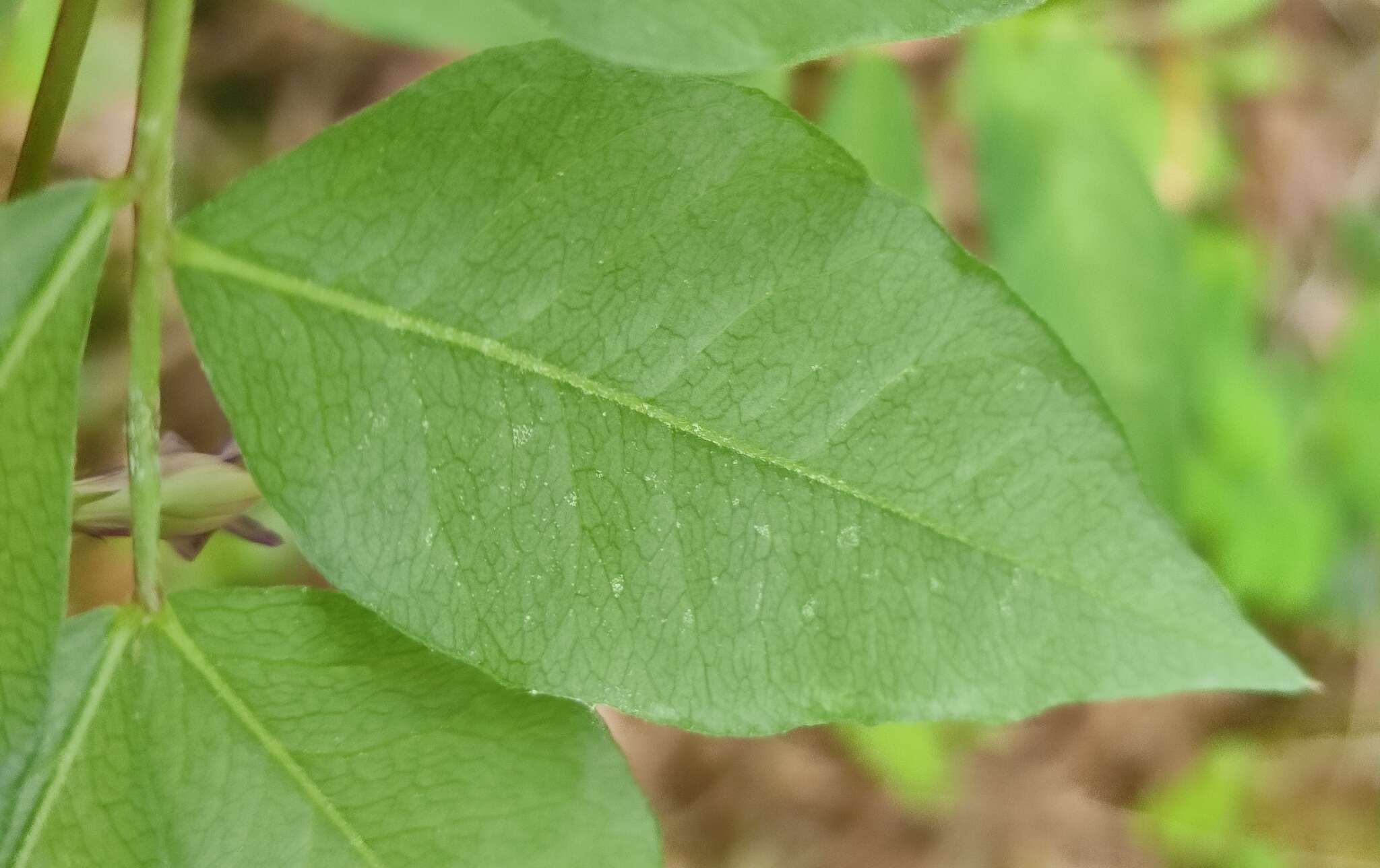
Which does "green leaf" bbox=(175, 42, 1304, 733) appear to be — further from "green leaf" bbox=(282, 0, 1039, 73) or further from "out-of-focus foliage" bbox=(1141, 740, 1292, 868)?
"out-of-focus foliage" bbox=(1141, 740, 1292, 868)

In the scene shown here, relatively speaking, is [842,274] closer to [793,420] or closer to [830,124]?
[793,420]

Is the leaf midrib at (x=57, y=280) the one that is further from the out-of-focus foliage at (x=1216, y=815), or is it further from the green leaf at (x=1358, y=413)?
the out-of-focus foliage at (x=1216, y=815)

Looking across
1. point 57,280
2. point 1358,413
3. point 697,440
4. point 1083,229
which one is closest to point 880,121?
point 1083,229

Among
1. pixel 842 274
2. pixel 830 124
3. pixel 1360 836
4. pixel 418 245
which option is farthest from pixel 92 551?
pixel 1360 836

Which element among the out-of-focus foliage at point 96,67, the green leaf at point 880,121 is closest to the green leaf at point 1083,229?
the green leaf at point 880,121

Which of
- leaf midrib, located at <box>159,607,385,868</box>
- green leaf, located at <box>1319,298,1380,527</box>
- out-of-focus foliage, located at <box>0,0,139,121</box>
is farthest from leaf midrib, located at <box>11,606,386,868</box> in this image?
green leaf, located at <box>1319,298,1380,527</box>

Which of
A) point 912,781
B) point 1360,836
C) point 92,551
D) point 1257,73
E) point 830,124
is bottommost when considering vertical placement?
point 1360,836
